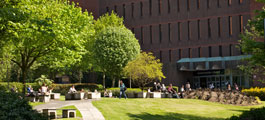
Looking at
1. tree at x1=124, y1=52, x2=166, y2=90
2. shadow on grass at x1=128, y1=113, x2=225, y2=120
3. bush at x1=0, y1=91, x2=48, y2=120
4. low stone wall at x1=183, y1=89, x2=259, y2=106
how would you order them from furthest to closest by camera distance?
1. tree at x1=124, y1=52, x2=166, y2=90
2. low stone wall at x1=183, y1=89, x2=259, y2=106
3. shadow on grass at x1=128, y1=113, x2=225, y2=120
4. bush at x1=0, y1=91, x2=48, y2=120

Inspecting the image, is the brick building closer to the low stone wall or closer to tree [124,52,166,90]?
tree [124,52,166,90]

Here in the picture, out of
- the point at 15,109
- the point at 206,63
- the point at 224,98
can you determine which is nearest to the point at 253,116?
the point at 15,109

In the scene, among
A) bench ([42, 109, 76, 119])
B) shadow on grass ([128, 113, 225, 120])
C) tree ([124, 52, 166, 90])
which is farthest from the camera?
tree ([124, 52, 166, 90])

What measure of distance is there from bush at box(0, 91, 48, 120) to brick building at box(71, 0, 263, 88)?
42641mm

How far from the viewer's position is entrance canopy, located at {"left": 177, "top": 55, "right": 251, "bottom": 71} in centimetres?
5197

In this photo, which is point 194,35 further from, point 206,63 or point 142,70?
point 142,70

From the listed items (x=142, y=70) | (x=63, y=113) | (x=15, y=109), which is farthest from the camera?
(x=142, y=70)

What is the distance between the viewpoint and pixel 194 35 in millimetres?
55719

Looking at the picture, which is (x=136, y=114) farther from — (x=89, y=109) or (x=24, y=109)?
(x=24, y=109)

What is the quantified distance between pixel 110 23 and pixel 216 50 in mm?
16348

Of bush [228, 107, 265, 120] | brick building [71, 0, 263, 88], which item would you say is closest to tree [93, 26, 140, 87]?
brick building [71, 0, 263, 88]

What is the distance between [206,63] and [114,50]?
53.2 ft

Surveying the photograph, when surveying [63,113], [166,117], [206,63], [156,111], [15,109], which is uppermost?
[206,63]

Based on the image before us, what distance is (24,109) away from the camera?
39.5 ft
